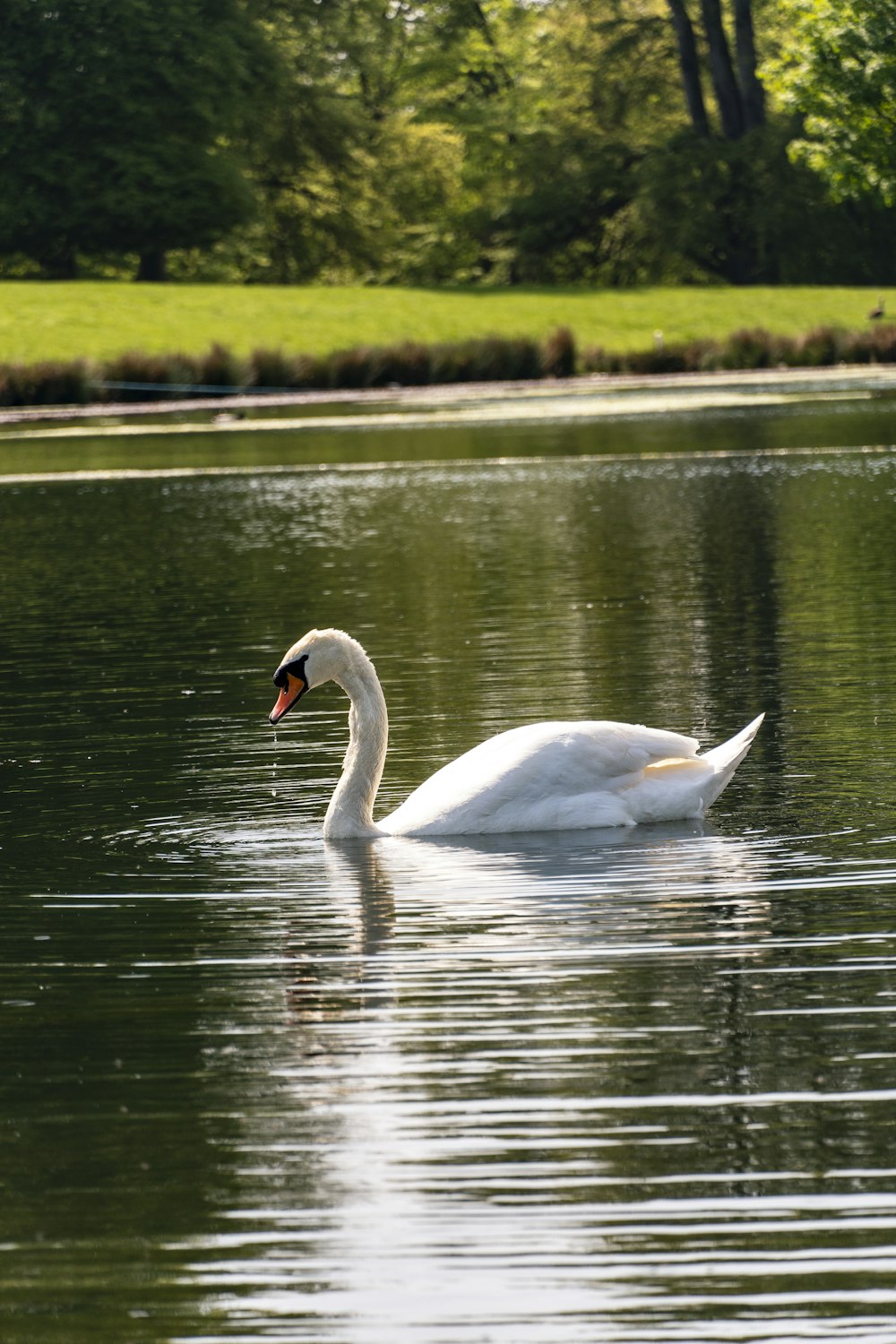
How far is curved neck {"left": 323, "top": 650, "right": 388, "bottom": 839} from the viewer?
989cm

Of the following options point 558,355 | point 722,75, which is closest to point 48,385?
point 558,355

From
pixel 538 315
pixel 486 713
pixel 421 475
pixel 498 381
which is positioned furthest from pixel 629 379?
pixel 486 713

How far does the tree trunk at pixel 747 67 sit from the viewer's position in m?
79.4

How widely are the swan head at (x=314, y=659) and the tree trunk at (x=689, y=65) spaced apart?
2880 inches

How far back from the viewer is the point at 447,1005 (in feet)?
23.4

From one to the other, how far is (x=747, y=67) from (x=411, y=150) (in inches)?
678

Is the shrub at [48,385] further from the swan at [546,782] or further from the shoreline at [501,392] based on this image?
the swan at [546,782]

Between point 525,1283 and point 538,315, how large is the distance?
221 ft

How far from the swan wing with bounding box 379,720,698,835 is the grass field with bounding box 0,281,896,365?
51.3 meters

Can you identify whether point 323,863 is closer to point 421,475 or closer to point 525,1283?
point 525,1283

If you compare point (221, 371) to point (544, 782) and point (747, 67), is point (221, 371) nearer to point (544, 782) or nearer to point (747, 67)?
point (747, 67)

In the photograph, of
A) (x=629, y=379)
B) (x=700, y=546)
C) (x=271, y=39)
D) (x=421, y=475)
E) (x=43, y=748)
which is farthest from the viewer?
(x=271, y=39)

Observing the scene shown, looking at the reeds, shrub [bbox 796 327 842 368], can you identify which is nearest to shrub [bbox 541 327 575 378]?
the reeds

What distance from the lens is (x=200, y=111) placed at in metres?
79.4
